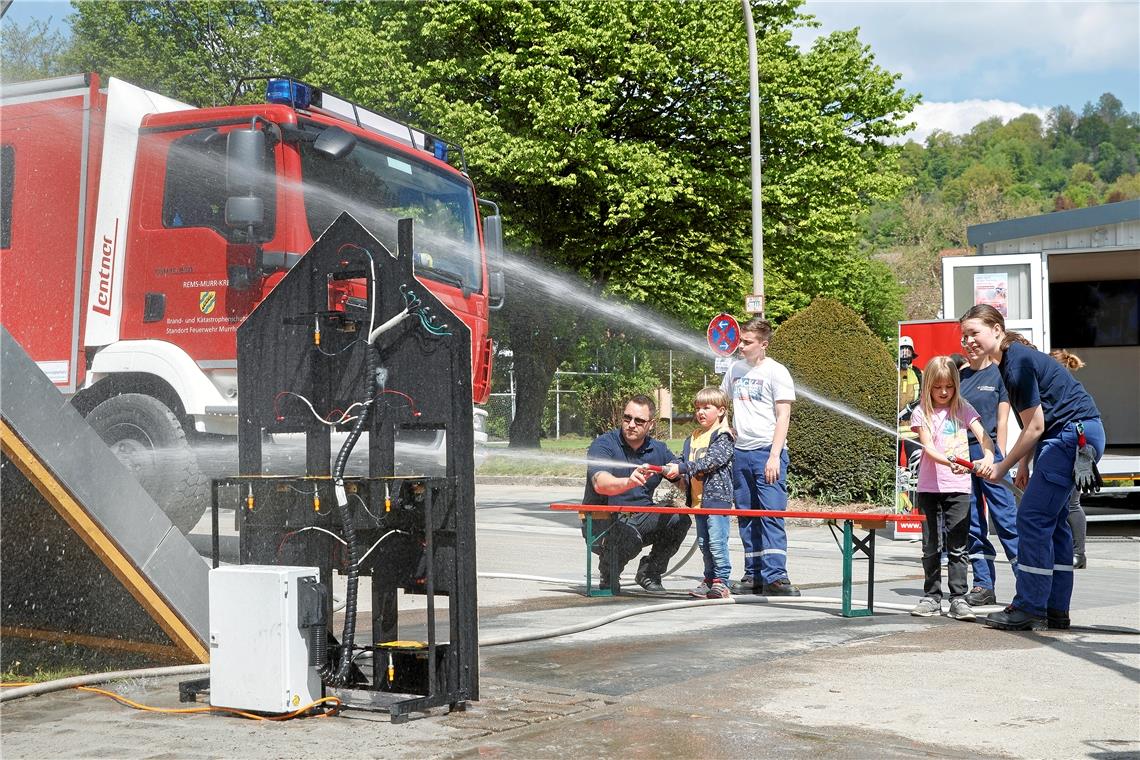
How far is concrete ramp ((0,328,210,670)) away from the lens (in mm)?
5367

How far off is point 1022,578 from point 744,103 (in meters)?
21.9

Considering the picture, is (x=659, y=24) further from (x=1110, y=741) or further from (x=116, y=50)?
(x=1110, y=741)

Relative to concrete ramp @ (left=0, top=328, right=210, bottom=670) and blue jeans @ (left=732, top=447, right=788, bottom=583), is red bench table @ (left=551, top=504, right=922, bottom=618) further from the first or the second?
concrete ramp @ (left=0, top=328, right=210, bottom=670)

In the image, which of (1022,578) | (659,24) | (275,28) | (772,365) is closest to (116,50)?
(275,28)

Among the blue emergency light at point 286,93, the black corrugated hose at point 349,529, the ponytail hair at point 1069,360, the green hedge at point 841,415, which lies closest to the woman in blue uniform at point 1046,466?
the black corrugated hose at point 349,529

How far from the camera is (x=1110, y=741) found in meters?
4.36

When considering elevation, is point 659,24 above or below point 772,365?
above

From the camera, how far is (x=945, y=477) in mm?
7609

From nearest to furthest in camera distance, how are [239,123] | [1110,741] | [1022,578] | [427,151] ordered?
1. [1110,741]
2. [1022,578]
3. [239,123]
4. [427,151]

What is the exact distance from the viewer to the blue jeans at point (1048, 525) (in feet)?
21.9

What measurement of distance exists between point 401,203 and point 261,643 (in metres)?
6.41

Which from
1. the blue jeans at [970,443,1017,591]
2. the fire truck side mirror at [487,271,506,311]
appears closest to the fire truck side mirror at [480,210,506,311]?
the fire truck side mirror at [487,271,506,311]

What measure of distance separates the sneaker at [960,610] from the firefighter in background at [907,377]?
5592mm

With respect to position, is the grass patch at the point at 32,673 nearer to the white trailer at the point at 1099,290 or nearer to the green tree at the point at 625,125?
the white trailer at the point at 1099,290
